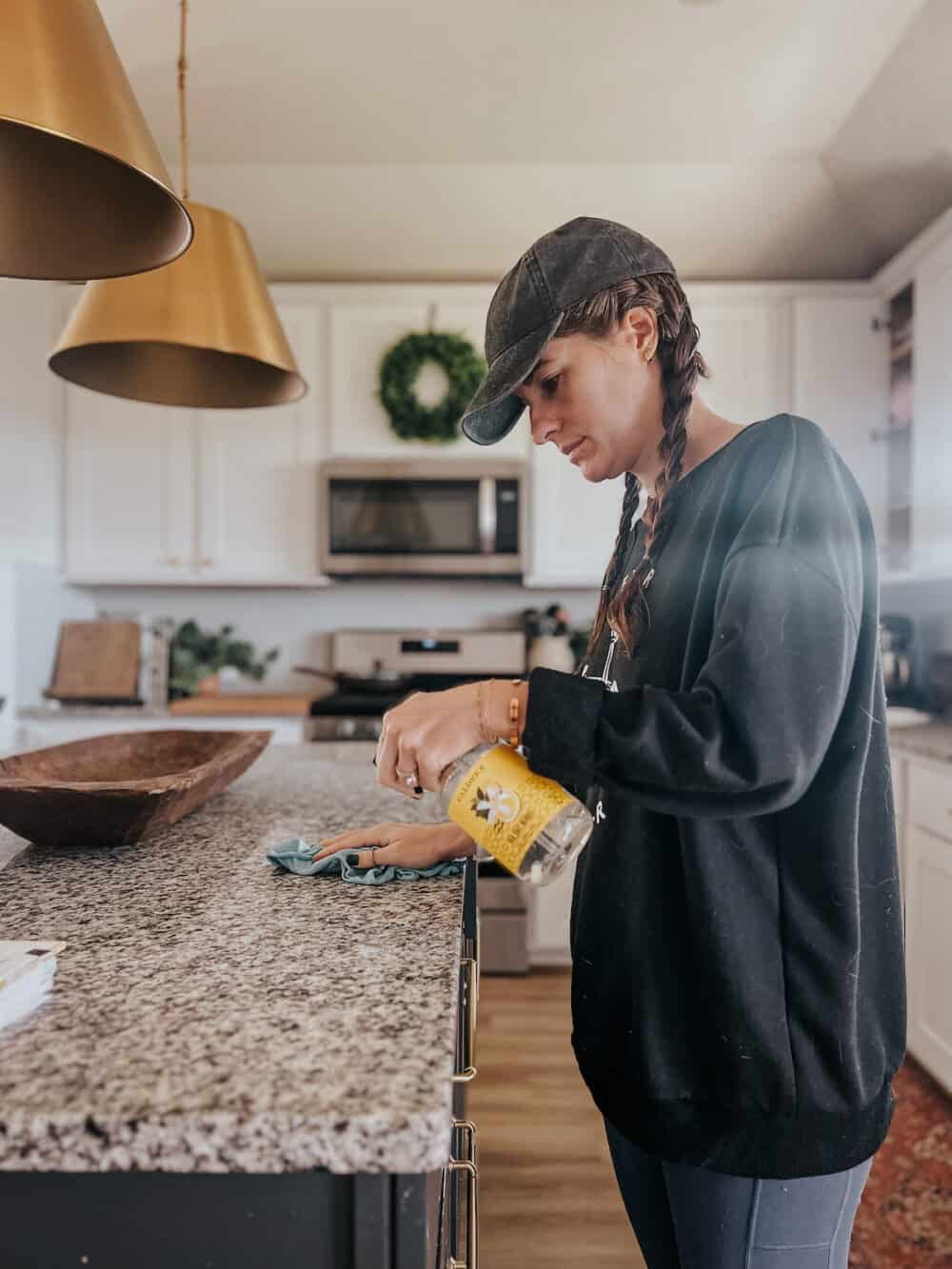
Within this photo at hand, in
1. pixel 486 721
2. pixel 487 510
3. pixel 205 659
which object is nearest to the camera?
pixel 486 721

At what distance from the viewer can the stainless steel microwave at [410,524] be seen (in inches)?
134

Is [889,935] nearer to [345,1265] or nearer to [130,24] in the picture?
[345,1265]

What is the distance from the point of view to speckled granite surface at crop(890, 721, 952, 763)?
2.28 m

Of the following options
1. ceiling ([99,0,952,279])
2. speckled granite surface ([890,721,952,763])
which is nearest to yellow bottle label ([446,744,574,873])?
speckled granite surface ([890,721,952,763])

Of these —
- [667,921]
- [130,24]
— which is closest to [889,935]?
[667,921]

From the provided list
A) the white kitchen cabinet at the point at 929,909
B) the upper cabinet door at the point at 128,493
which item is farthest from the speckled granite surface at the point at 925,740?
the upper cabinet door at the point at 128,493

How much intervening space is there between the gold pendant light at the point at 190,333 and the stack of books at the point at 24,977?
35.6 inches

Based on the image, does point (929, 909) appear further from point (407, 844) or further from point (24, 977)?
point (24, 977)

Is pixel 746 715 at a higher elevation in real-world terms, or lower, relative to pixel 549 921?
higher

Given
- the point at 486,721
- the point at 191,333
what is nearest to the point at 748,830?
the point at 486,721

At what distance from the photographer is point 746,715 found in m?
0.67

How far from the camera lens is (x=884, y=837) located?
2.68 feet

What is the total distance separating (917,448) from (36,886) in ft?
9.72

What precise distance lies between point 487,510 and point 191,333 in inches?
82.8
